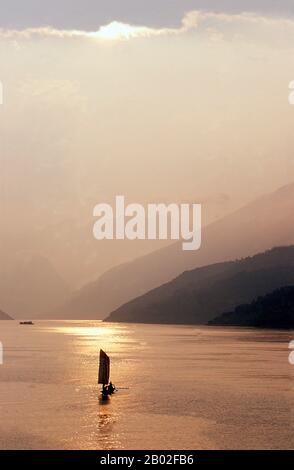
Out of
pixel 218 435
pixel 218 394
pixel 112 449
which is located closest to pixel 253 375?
pixel 218 394

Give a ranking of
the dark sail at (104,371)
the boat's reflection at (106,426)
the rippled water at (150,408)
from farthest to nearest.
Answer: the dark sail at (104,371) < the rippled water at (150,408) < the boat's reflection at (106,426)

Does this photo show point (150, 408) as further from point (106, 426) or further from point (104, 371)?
point (104, 371)

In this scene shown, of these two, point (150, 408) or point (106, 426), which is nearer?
point (106, 426)

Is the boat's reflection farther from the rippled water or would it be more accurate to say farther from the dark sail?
the dark sail

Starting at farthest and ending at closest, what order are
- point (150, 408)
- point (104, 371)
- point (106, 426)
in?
1. point (104, 371)
2. point (150, 408)
3. point (106, 426)

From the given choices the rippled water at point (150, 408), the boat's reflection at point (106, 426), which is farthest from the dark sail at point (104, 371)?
the boat's reflection at point (106, 426)

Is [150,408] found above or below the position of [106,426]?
above

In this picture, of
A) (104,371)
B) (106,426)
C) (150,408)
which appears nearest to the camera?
(106,426)

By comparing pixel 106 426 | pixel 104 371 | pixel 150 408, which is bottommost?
pixel 106 426

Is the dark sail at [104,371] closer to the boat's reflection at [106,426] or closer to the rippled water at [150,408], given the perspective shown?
the rippled water at [150,408]

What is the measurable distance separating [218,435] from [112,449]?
12.4 meters

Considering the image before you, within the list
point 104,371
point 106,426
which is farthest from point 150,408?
point 104,371

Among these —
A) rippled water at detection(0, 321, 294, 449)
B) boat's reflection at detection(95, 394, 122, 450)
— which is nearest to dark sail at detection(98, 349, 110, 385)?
rippled water at detection(0, 321, 294, 449)

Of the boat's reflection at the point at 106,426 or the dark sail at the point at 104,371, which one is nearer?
the boat's reflection at the point at 106,426
